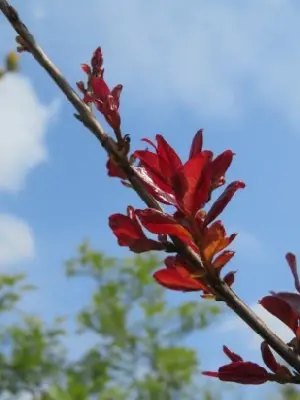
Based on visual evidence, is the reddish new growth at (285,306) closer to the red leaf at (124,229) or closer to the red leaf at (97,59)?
the red leaf at (124,229)

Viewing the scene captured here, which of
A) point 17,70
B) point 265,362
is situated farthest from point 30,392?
point 265,362

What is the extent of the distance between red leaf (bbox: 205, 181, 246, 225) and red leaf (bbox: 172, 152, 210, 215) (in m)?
0.01

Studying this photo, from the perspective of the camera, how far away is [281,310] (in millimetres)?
677

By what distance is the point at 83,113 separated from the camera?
0.62 meters

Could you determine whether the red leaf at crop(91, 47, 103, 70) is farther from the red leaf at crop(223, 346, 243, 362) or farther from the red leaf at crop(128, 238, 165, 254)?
the red leaf at crop(223, 346, 243, 362)

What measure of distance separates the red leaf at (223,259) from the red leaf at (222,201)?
0.03 meters

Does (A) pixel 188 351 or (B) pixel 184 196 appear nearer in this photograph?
(B) pixel 184 196

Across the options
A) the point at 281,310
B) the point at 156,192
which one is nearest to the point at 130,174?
the point at 156,192

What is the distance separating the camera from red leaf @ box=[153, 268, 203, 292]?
2.23ft

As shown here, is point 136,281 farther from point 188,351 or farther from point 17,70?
point 17,70

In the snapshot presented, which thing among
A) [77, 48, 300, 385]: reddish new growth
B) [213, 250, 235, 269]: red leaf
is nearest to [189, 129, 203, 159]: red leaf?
[77, 48, 300, 385]: reddish new growth

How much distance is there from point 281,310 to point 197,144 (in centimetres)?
17

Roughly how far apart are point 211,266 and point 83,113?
0.17 m

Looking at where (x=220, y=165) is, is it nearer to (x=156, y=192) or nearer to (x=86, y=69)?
(x=156, y=192)
